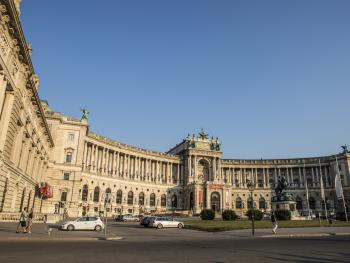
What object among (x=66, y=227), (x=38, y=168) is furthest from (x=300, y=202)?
(x=66, y=227)

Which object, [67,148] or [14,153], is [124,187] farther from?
[14,153]

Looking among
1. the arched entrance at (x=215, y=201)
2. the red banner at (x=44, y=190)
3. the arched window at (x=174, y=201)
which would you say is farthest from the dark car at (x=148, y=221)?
the arched window at (x=174, y=201)

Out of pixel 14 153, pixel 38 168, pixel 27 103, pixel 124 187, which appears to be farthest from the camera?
pixel 124 187

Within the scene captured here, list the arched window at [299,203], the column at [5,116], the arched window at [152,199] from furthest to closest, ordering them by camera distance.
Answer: the arched window at [299,203] < the arched window at [152,199] < the column at [5,116]

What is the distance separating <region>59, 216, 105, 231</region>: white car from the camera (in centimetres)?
3193

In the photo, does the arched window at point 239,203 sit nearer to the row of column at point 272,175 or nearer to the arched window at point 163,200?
the row of column at point 272,175

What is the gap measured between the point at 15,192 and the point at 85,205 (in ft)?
154

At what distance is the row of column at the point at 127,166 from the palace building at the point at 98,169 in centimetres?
31

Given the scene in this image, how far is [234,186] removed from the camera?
120 metres

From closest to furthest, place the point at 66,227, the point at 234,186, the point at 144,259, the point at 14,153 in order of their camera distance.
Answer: the point at 144,259
the point at 66,227
the point at 14,153
the point at 234,186

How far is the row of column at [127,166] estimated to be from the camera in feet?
290

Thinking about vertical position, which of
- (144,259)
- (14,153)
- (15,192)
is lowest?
(144,259)

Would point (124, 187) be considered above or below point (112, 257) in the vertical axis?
above

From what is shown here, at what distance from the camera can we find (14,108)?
31516mm
